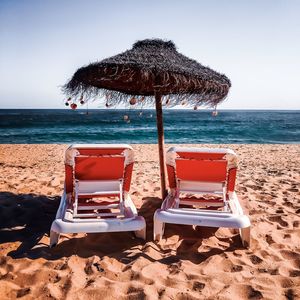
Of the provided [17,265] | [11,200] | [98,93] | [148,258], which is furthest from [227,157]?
[11,200]

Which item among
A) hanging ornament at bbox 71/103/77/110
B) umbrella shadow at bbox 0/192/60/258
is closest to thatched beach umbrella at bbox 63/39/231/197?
hanging ornament at bbox 71/103/77/110

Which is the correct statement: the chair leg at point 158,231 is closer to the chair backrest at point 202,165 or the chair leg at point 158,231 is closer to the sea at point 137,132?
the chair backrest at point 202,165

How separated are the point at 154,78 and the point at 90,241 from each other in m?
2.15

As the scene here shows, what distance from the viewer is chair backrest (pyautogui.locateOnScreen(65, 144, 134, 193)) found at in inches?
148

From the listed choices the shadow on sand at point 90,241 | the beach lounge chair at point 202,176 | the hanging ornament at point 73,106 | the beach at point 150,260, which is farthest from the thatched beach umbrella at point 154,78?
the beach at point 150,260

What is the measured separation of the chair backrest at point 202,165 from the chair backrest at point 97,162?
65cm

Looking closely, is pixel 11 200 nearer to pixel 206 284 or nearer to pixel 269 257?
pixel 206 284

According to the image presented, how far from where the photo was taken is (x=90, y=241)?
3.38 metres

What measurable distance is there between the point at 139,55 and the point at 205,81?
37.3 inches

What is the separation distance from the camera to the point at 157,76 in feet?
10.9

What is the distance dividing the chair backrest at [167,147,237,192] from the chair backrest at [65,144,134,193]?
0.65 metres

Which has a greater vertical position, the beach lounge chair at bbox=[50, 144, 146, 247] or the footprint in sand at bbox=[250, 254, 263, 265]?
the beach lounge chair at bbox=[50, 144, 146, 247]

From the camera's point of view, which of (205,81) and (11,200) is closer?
(205,81)

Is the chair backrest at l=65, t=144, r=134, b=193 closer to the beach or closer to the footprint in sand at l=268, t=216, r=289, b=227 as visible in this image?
the beach
